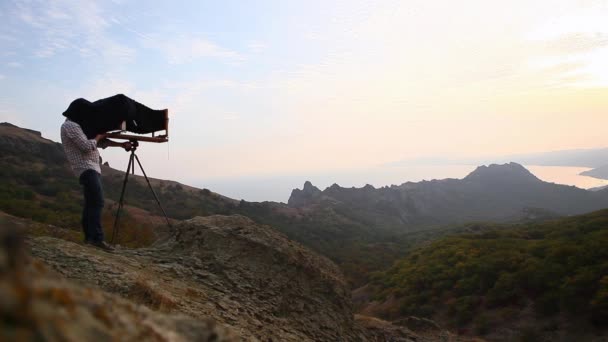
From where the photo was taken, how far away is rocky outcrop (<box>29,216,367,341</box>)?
4375mm

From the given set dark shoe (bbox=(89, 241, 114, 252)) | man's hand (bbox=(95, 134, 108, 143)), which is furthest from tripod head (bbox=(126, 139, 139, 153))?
dark shoe (bbox=(89, 241, 114, 252))

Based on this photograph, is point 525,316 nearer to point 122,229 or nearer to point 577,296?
point 577,296

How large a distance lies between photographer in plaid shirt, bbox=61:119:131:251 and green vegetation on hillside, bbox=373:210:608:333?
1294cm

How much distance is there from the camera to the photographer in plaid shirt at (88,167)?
16.8 ft

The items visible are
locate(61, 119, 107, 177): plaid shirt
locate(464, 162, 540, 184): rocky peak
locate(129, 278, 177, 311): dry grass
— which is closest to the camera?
locate(129, 278, 177, 311): dry grass

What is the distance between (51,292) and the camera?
3.76ft

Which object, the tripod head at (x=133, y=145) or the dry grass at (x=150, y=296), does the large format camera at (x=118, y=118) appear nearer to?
the tripod head at (x=133, y=145)

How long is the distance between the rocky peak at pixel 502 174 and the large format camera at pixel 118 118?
377ft

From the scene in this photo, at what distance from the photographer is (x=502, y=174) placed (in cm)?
11169

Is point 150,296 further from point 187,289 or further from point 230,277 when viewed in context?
point 230,277

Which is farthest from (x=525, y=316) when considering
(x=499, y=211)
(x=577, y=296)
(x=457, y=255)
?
(x=499, y=211)

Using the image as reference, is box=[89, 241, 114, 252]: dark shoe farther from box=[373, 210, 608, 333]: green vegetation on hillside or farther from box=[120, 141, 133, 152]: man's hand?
box=[373, 210, 608, 333]: green vegetation on hillside

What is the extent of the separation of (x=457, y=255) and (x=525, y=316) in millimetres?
7545

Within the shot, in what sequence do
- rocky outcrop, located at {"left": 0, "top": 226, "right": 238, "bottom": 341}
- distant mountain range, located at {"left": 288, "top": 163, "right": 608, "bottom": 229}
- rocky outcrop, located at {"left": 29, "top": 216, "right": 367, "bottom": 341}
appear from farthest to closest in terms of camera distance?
1. distant mountain range, located at {"left": 288, "top": 163, "right": 608, "bottom": 229}
2. rocky outcrop, located at {"left": 29, "top": 216, "right": 367, "bottom": 341}
3. rocky outcrop, located at {"left": 0, "top": 226, "right": 238, "bottom": 341}
